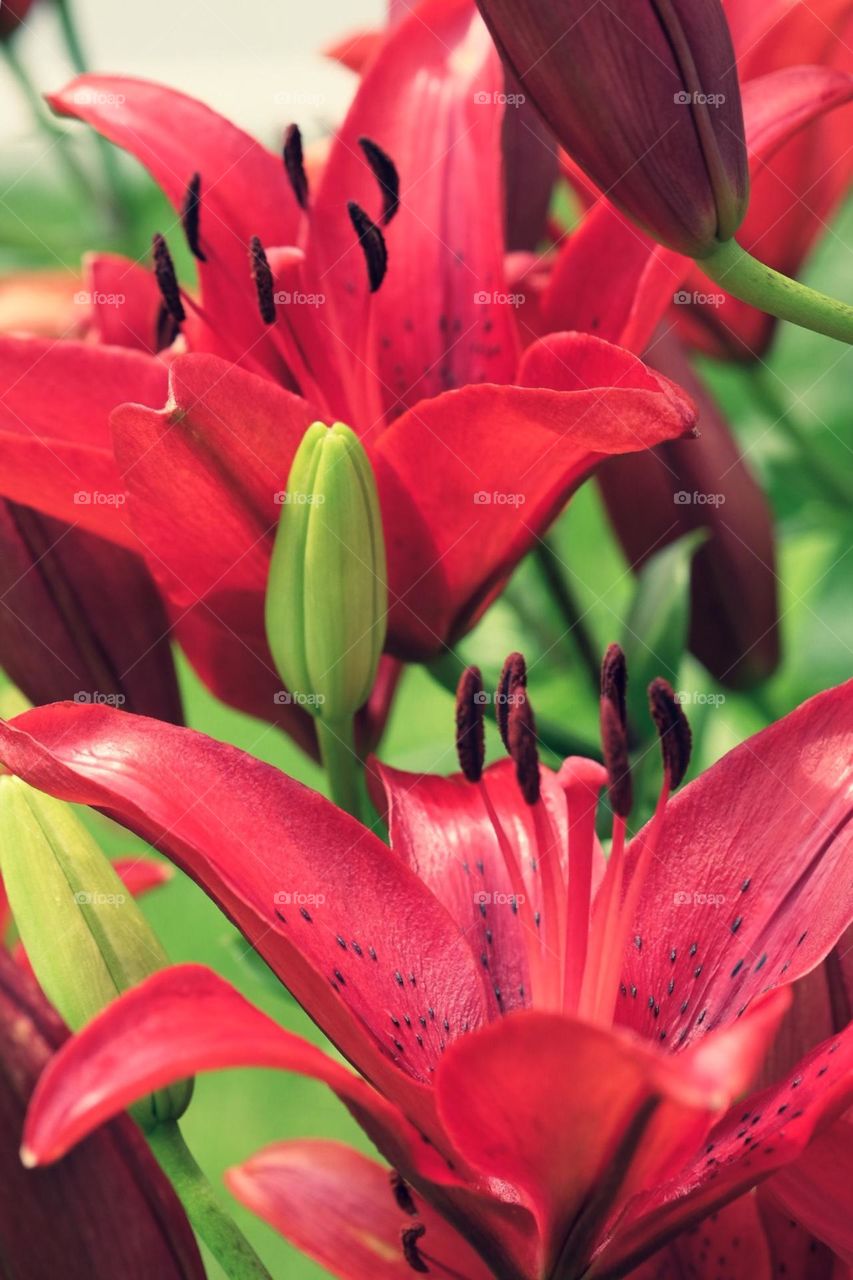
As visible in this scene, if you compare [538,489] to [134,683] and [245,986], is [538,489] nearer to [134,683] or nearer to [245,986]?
[134,683]

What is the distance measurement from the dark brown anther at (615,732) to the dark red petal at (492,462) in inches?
2.2

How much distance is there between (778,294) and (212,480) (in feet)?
0.53

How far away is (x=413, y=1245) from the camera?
423mm

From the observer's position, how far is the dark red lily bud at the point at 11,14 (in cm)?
86

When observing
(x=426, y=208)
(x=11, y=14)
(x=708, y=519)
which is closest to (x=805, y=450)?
(x=708, y=519)

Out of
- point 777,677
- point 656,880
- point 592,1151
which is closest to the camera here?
point 592,1151

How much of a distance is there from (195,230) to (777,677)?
34 centimetres

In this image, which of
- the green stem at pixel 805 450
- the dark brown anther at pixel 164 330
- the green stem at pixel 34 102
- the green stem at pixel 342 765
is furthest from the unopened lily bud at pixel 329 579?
the green stem at pixel 34 102

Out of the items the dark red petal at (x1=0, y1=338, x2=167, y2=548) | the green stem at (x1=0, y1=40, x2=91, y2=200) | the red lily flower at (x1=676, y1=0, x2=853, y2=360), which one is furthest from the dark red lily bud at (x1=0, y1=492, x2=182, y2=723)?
the green stem at (x1=0, y1=40, x2=91, y2=200)

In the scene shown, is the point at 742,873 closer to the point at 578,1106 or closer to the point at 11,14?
the point at 578,1106

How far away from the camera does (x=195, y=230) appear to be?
1.66ft

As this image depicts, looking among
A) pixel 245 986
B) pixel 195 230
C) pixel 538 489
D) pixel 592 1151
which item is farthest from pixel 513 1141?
pixel 245 986

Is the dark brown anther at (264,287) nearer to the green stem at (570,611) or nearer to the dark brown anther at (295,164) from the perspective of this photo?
the dark brown anther at (295,164)

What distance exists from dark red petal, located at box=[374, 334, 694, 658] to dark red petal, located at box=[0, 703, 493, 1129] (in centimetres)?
11
